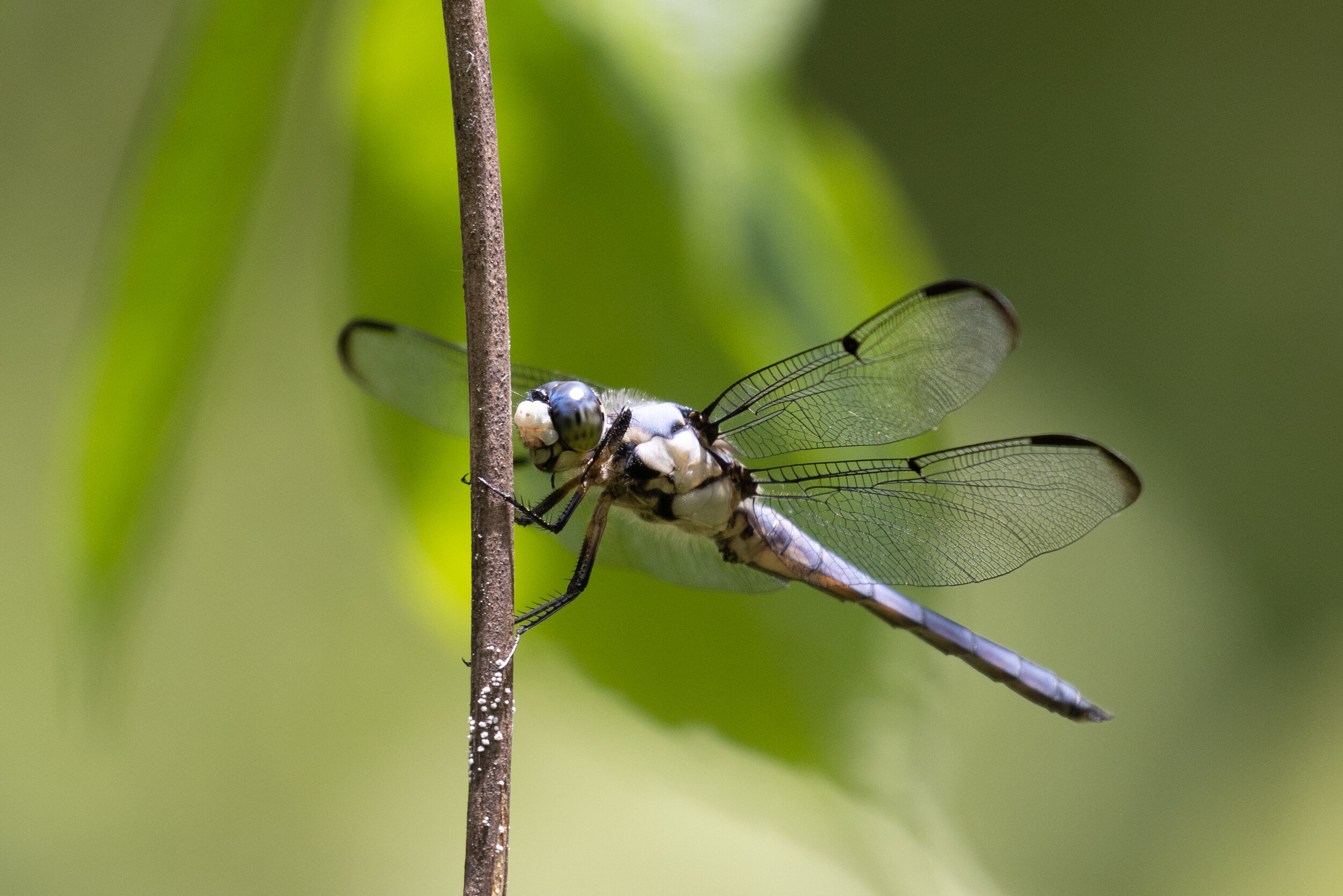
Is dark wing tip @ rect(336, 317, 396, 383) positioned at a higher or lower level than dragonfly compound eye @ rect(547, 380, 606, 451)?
higher

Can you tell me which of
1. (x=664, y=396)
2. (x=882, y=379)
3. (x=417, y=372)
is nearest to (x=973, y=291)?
(x=882, y=379)

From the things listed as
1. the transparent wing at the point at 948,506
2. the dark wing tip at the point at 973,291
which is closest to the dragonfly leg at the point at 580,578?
the transparent wing at the point at 948,506

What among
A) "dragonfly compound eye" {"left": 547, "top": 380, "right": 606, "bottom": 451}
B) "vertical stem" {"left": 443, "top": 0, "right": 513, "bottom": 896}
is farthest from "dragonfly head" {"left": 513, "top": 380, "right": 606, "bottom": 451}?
"vertical stem" {"left": 443, "top": 0, "right": 513, "bottom": 896}

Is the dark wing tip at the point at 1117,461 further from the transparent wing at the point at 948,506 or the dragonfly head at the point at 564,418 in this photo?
the dragonfly head at the point at 564,418

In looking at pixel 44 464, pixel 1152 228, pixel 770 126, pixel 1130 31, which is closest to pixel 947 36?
pixel 1130 31

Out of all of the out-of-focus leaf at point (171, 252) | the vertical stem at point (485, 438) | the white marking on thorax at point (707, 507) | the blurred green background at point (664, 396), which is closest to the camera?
the vertical stem at point (485, 438)

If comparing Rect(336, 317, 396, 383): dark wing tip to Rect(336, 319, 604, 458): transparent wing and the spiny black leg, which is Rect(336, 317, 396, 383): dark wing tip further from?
the spiny black leg
